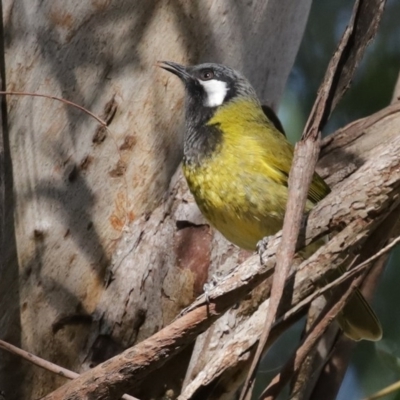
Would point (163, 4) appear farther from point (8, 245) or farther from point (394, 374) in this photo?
point (394, 374)

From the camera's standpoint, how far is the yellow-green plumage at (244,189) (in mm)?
3068

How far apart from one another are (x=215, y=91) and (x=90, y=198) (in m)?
0.96

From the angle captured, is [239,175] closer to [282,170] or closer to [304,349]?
[282,170]

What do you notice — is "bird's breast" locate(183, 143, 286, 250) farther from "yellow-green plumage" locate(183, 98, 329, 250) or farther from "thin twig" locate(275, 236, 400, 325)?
"thin twig" locate(275, 236, 400, 325)

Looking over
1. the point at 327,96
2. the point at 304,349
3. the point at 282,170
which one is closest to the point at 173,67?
the point at 282,170

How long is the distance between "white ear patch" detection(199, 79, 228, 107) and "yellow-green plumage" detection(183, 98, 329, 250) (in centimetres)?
31

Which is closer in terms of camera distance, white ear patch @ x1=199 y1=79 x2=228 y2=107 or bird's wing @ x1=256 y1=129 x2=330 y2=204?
bird's wing @ x1=256 y1=129 x2=330 y2=204

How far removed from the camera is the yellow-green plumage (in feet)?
10.1

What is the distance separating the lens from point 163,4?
121 inches

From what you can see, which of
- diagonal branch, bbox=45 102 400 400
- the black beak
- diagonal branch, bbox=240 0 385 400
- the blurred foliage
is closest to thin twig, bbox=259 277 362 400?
diagonal branch, bbox=45 102 400 400

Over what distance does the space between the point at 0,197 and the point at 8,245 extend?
0.69 feet

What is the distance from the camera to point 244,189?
3080 mm

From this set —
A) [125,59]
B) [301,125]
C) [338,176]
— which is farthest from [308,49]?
[125,59]

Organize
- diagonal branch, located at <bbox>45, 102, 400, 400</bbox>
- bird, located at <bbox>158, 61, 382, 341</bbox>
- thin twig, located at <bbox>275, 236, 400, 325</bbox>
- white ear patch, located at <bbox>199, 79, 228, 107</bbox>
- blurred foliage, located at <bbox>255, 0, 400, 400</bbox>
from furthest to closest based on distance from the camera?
blurred foliage, located at <bbox>255, 0, 400, 400</bbox>, white ear patch, located at <bbox>199, 79, 228, 107</bbox>, bird, located at <bbox>158, 61, 382, 341</bbox>, diagonal branch, located at <bbox>45, 102, 400, 400</bbox>, thin twig, located at <bbox>275, 236, 400, 325</bbox>
